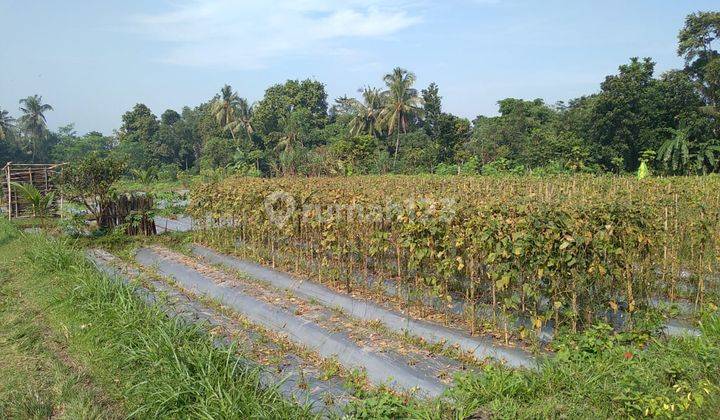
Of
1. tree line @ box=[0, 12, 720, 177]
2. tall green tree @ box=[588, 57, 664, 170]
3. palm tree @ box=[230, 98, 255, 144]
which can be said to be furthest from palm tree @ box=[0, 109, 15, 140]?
tall green tree @ box=[588, 57, 664, 170]

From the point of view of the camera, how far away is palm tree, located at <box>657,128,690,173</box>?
24.0 metres

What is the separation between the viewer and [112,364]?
Answer: 454 centimetres

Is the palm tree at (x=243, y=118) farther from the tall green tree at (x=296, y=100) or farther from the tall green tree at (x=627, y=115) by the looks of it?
the tall green tree at (x=627, y=115)

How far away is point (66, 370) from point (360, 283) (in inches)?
142

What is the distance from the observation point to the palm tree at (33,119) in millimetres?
53812

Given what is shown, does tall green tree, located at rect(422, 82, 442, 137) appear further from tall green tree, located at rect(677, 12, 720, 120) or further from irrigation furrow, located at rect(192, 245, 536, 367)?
irrigation furrow, located at rect(192, 245, 536, 367)

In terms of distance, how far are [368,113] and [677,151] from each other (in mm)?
25054

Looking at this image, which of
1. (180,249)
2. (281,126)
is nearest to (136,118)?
(281,126)

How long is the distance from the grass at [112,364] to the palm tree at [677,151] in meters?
25.0

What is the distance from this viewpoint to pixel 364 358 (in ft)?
15.3

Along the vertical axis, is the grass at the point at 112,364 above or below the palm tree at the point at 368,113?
below

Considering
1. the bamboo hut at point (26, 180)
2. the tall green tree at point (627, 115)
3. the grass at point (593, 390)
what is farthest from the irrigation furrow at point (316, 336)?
the tall green tree at point (627, 115)

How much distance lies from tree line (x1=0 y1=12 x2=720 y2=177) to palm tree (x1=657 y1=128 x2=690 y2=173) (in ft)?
0.31

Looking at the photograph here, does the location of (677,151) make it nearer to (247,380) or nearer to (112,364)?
(247,380)
